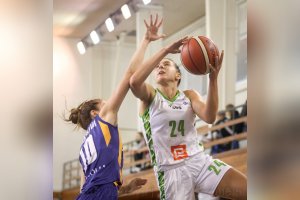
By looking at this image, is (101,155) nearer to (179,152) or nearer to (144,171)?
(179,152)

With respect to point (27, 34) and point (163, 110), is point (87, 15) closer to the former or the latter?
point (163, 110)

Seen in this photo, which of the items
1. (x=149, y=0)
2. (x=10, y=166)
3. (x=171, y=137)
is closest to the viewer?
(x=10, y=166)

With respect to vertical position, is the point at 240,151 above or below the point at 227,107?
below

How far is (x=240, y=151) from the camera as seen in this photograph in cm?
349

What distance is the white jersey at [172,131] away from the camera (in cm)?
288

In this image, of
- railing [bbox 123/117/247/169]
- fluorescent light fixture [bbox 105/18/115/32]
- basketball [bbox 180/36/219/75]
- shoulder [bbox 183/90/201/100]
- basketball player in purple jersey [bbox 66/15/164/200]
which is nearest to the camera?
basketball [bbox 180/36/219/75]

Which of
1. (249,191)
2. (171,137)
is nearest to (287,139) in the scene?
(249,191)

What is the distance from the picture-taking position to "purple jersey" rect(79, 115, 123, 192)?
2729 mm

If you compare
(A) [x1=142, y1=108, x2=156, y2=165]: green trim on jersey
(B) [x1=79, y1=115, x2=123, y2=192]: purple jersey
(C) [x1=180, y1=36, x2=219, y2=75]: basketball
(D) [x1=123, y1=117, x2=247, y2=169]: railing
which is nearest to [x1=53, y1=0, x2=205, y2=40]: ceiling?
(C) [x1=180, y1=36, x2=219, y2=75]: basketball

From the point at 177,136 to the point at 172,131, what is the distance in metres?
0.03

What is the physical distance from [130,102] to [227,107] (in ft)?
3.63

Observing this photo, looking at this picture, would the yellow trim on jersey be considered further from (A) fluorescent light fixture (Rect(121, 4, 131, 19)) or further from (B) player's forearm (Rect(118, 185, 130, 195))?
(A) fluorescent light fixture (Rect(121, 4, 131, 19))

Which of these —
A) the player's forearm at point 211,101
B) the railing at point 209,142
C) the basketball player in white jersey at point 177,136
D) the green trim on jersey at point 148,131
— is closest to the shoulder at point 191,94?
the basketball player in white jersey at point 177,136

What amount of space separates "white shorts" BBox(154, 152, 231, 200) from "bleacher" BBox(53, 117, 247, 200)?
0.19 m
